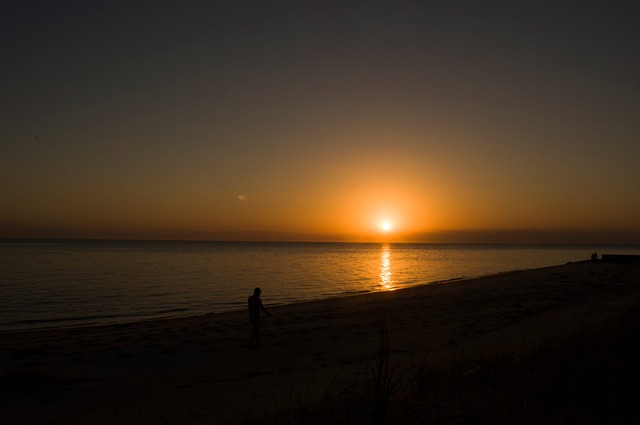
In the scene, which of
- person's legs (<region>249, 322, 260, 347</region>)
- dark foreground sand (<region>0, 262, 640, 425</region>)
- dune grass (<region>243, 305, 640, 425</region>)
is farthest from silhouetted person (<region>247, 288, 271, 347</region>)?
dune grass (<region>243, 305, 640, 425</region>)

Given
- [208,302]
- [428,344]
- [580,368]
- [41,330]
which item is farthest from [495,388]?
[208,302]

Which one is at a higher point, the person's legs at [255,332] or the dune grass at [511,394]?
the dune grass at [511,394]

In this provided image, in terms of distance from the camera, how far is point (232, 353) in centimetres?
1455

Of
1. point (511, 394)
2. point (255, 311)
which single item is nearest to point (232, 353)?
point (255, 311)

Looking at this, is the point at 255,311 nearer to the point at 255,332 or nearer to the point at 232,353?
the point at 255,332

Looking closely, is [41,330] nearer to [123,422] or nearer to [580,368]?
[123,422]

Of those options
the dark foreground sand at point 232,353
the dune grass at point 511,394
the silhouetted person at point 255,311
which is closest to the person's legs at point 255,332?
the silhouetted person at point 255,311

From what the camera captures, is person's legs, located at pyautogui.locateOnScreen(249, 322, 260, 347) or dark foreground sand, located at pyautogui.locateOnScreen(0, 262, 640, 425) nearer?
dark foreground sand, located at pyautogui.locateOnScreen(0, 262, 640, 425)

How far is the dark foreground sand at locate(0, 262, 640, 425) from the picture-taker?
30.0ft

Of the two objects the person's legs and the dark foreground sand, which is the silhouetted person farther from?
the dark foreground sand

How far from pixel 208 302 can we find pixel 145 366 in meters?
17.2

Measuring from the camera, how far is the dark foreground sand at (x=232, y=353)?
30.0 feet

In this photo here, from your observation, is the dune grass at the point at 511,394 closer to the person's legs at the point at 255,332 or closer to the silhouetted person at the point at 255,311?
the silhouetted person at the point at 255,311

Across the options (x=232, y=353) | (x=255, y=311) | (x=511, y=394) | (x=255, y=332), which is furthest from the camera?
(x=255, y=332)
